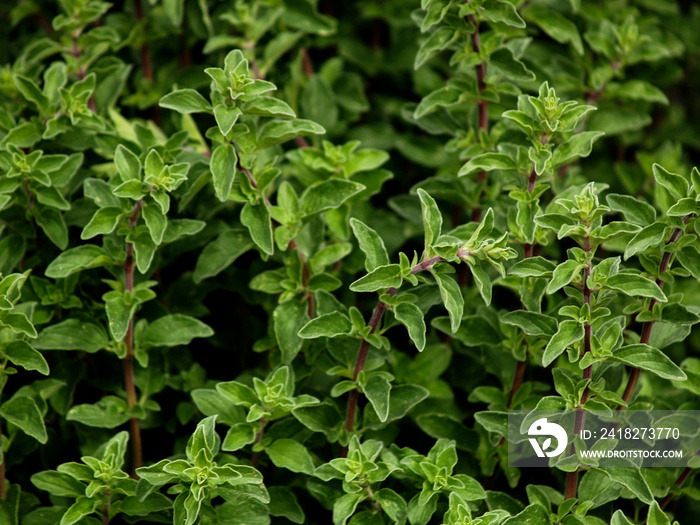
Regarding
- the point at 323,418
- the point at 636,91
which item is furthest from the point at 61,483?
the point at 636,91

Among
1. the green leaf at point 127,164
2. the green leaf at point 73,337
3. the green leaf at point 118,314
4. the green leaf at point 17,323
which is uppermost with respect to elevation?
the green leaf at point 127,164

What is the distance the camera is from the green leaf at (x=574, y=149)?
1.92 meters

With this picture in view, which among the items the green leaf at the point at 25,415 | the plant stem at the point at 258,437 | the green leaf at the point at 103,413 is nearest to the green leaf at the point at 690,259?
the plant stem at the point at 258,437

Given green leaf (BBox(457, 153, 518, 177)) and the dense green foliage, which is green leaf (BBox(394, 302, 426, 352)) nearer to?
the dense green foliage

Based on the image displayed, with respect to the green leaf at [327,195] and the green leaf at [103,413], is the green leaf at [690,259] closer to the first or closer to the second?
the green leaf at [327,195]

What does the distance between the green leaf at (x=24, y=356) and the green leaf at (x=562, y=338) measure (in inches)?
46.5

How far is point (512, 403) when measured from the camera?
6.89ft

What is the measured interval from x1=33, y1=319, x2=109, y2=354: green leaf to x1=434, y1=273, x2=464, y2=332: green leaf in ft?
3.06

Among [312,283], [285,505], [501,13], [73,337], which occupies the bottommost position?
[285,505]

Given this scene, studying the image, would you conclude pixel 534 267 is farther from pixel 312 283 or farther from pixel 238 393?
pixel 238 393

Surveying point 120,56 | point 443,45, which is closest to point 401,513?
point 443,45

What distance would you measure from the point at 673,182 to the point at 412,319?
0.72 meters

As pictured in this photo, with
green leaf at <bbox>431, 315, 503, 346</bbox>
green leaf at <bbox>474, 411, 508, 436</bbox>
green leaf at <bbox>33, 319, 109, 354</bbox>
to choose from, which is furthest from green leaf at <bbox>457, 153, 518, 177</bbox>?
green leaf at <bbox>33, 319, 109, 354</bbox>

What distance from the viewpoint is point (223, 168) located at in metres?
1.89
